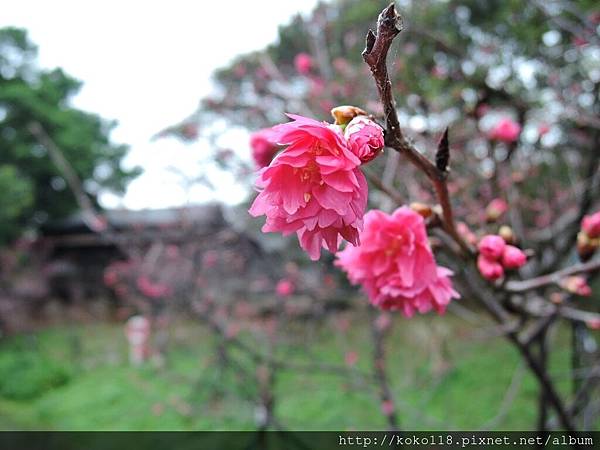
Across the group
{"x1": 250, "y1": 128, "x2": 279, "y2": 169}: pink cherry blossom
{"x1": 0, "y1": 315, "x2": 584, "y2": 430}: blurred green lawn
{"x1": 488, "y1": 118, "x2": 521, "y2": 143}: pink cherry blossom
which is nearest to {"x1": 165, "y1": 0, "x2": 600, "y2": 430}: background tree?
{"x1": 488, "y1": 118, "x2": 521, "y2": 143}: pink cherry blossom

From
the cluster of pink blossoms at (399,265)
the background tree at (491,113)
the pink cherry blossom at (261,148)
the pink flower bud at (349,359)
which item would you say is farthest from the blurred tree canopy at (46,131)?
the cluster of pink blossoms at (399,265)

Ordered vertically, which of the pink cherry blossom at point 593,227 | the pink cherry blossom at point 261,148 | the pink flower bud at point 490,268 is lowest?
the pink flower bud at point 490,268

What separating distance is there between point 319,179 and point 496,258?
41 cm

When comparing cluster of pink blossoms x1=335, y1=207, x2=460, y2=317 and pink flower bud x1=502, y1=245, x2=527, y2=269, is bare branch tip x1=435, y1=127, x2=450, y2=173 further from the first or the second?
pink flower bud x1=502, y1=245, x2=527, y2=269

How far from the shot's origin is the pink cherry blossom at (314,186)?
50 centimetres

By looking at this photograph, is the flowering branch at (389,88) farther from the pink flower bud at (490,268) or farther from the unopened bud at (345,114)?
the pink flower bud at (490,268)

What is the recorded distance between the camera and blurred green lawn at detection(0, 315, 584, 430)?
3369 mm

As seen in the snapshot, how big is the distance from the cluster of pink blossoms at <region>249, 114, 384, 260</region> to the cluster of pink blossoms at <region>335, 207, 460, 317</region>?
0.23 m

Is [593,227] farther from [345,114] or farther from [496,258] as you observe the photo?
[345,114]

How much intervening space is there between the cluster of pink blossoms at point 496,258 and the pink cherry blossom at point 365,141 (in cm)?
37

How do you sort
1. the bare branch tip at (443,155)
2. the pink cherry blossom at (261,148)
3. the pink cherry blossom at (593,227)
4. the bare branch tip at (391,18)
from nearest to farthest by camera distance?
the bare branch tip at (391,18)
the bare branch tip at (443,155)
the pink cherry blossom at (593,227)
the pink cherry blossom at (261,148)

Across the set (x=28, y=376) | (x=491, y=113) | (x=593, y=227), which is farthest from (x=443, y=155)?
(x=28, y=376)

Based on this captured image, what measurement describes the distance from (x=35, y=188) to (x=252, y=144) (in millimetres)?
12439

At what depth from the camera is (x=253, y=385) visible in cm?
329
